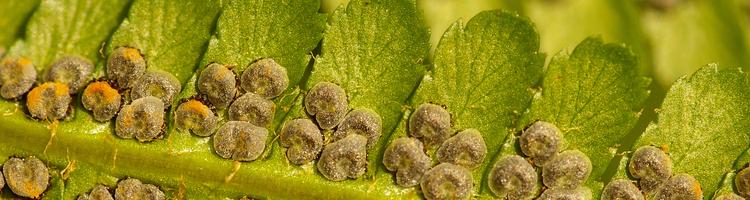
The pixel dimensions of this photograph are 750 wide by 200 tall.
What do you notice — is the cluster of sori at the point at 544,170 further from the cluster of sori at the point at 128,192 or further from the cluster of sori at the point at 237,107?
the cluster of sori at the point at 128,192

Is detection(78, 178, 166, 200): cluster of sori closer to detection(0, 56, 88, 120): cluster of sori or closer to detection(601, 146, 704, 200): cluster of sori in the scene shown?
detection(0, 56, 88, 120): cluster of sori

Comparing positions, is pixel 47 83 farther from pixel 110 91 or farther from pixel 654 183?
pixel 654 183

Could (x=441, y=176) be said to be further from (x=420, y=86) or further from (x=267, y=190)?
(x=267, y=190)

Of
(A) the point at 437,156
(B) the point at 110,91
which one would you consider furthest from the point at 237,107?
(A) the point at 437,156

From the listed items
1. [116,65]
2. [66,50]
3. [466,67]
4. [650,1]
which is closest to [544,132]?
[466,67]

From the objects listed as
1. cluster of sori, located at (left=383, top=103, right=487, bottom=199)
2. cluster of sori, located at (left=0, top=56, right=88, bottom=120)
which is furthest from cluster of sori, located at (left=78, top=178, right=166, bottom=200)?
cluster of sori, located at (left=383, top=103, right=487, bottom=199)
